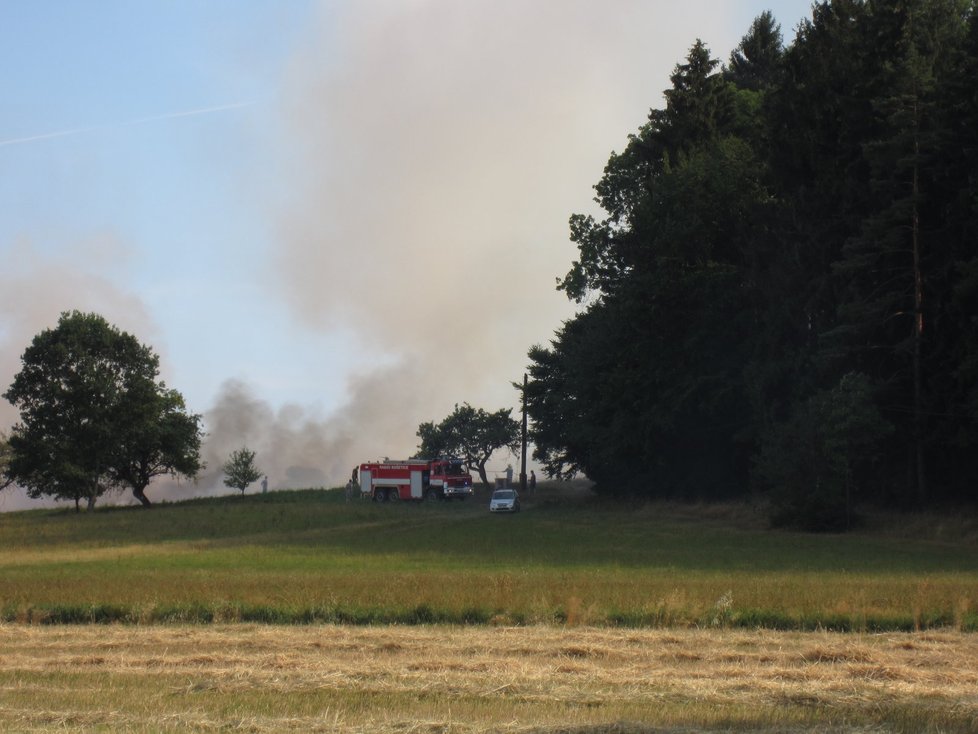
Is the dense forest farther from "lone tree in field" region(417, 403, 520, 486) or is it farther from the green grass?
"lone tree in field" region(417, 403, 520, 486)

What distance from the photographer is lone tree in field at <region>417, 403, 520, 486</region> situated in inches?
4365

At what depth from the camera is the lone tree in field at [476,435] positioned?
11088cm

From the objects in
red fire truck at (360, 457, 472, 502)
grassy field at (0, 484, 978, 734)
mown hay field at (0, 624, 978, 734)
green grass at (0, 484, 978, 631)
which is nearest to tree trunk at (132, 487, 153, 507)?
red fire truck at (360, 457, 472, 502)

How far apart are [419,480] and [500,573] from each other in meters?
58.0

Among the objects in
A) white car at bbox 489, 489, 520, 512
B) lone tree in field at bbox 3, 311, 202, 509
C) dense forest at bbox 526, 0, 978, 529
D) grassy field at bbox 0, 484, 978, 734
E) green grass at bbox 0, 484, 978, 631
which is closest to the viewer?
grassy field at bbox 0, 484, 978, 734

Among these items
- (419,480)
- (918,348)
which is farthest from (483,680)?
(419,480)

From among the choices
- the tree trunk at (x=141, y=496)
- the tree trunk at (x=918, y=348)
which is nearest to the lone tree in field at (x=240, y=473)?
the tree trunk at (x=141, y=496)

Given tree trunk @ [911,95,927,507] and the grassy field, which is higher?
tree trunk @ [911,95,927,507]

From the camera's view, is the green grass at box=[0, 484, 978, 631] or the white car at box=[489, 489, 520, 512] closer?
the green grass at box=[0, 484, 978, 631]

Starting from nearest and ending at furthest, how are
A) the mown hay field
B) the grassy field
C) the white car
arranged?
the mown hay field, the grassy field, the white car

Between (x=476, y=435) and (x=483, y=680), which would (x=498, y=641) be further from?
(x=476, y=435)

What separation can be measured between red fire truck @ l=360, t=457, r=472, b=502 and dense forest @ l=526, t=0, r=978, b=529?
13.8m

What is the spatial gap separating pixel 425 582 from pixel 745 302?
129 feet

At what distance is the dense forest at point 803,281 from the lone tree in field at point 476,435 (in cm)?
3400
